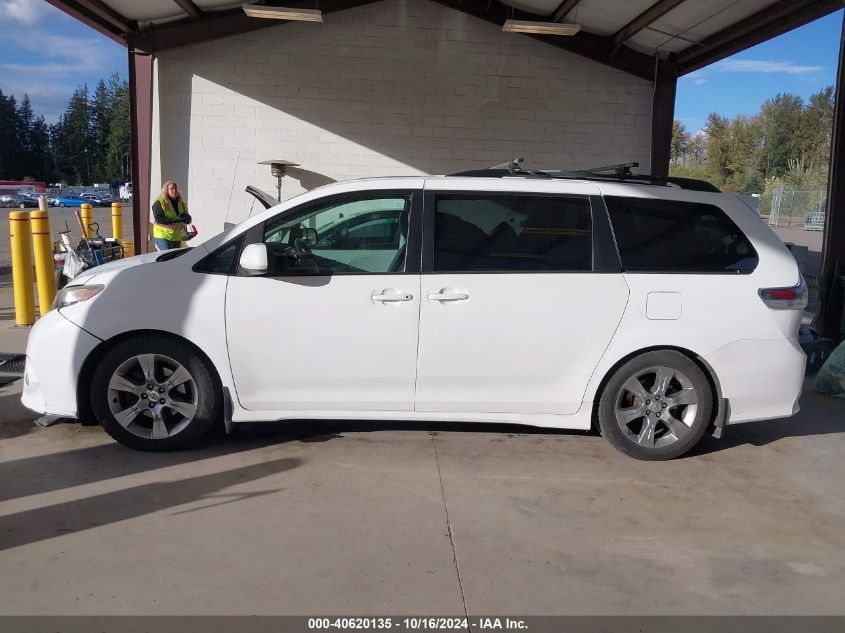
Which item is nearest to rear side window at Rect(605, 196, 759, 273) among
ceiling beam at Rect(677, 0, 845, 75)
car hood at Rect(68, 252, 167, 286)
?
car hood at Rect(68, 252, 167, 286)

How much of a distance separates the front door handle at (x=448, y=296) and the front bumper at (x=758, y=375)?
1.66 metres

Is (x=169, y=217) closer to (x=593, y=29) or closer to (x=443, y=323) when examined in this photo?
(x=443, y=323)

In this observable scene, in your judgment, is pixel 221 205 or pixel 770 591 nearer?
pixel 770 591

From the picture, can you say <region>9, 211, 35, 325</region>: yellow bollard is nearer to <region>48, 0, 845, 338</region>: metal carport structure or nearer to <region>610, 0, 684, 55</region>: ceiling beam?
<region>48, 0, 845, 338</region>: metal carport structure

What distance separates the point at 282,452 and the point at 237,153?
8334 mm

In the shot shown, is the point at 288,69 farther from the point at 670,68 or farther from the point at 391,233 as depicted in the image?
the point at 391,233

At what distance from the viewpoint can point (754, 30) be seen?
10078 mm

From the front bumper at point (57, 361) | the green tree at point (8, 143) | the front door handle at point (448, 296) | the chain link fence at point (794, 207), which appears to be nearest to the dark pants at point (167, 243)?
the front bumper at point (57, 361)

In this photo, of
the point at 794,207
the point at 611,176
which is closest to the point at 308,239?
the point at 611,176

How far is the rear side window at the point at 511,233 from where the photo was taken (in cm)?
504

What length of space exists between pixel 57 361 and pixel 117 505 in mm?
1215

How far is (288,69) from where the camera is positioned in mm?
12258
